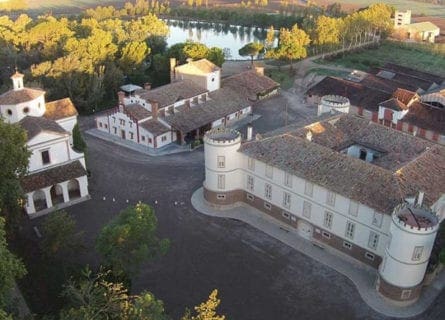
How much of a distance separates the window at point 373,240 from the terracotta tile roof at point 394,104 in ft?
98.8

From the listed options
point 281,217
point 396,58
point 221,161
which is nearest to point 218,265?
point 281,217

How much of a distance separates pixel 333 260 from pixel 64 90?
4415 cm

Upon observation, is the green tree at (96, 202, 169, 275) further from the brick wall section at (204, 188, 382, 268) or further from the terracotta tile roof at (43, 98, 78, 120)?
the terracotta tile roof at (43, 98, 78, 120)

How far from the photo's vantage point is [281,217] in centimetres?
4144

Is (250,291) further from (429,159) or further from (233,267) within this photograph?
(429,159)

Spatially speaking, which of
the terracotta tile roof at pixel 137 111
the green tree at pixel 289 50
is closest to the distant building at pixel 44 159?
the terracotta tile roof at pixel 137 111

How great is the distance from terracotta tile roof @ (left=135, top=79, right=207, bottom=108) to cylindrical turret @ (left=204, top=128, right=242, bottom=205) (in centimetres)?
1593

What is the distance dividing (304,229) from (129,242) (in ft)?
51.6

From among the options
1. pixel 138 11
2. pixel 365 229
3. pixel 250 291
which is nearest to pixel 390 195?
pixel 365 229

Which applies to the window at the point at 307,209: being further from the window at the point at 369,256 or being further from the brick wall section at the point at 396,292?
the brick wall section at the point at 396,292

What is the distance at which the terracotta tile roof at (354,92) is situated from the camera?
6619cm

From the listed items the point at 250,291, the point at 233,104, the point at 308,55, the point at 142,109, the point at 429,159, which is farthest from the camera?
the point at 308,55

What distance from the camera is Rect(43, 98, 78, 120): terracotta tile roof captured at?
49125 millimetres

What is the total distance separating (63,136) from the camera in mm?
43562
